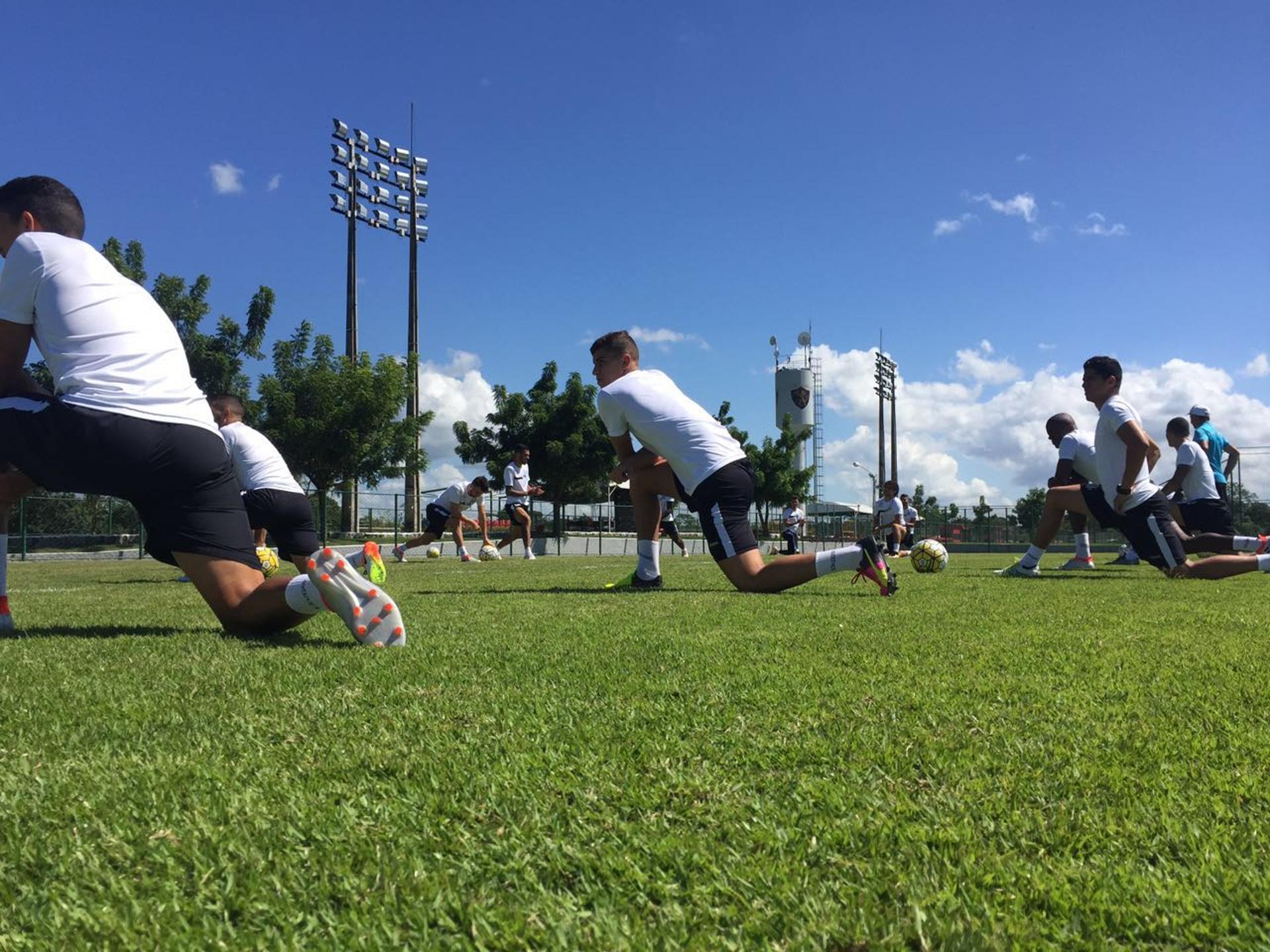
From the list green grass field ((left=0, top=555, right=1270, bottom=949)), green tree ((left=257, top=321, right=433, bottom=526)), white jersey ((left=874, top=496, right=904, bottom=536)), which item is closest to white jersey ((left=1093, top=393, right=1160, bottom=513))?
green grass field ((left=0, top=555, right=1270, bottom=949))

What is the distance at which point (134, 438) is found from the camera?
354cm

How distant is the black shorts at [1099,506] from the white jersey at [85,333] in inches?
329

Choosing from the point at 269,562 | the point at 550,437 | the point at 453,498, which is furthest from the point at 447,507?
the point at 550,437

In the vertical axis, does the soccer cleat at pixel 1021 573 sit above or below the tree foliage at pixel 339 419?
below

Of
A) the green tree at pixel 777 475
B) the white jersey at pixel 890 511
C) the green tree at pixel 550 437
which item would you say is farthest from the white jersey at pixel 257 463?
the green tree at pixel 777 475

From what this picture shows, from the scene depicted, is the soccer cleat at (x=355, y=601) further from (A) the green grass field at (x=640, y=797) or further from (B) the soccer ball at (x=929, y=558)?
(B) the soccer ball at (x=929, y=558)

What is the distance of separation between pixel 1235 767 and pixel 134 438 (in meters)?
3.75

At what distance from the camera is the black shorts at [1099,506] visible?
29.1ft

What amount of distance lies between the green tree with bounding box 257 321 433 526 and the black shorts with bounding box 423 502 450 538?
12.9m

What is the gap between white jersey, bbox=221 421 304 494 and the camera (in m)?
7.02

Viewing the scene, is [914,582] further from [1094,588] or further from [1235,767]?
[1235,767]

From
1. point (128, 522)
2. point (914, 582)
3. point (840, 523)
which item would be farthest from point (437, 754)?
point (840, 523)

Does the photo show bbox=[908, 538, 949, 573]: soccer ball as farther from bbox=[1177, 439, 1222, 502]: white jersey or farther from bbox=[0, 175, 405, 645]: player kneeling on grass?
bbox=[0, 175, 405, 645]: player kneeling on grass

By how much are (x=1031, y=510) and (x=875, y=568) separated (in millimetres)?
59858
